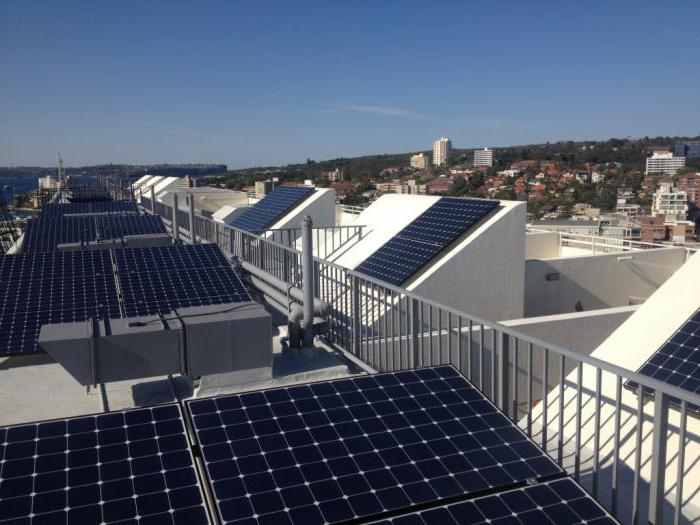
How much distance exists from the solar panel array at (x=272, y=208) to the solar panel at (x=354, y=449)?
16.6 metres

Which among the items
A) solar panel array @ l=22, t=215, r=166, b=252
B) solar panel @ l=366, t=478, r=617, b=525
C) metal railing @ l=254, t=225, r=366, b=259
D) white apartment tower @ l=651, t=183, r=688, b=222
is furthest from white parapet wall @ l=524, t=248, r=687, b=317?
white apartment tower @ l=651, t=183, r=688, b=222

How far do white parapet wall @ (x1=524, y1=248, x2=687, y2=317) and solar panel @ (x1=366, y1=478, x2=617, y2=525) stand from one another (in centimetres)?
1207

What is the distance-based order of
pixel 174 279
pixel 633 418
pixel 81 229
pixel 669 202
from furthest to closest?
1. pixel 669 202
2. pixel 81 229
3. pixel 174 279
4. pixel 633 418

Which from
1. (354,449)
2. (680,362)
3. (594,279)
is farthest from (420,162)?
(354,449)

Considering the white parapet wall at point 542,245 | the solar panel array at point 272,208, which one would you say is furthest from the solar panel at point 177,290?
the solar panel array at point 272,208

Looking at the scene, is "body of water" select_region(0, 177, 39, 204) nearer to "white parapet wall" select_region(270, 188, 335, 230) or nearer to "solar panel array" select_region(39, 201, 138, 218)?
"solar panel array" select_region(39, 201, 138, 218)

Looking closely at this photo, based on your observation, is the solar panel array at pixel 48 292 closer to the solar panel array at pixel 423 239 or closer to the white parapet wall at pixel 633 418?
the white parapet wall at pixel 633 418

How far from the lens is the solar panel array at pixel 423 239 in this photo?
12.3 metres

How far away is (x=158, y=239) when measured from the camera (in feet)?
45.6

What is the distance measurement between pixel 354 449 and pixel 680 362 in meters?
4.67

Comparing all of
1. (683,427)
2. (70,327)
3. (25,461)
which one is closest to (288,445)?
(25,461)

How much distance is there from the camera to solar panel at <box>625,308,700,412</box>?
6.23 metres

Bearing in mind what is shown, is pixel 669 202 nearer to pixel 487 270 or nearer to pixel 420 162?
pixel 487 270

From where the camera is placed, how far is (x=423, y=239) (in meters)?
13.1
